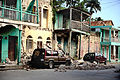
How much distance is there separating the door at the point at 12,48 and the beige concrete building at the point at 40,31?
3.21 ft

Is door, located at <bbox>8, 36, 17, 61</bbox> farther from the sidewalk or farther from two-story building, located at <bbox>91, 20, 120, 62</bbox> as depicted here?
two-story building, located at <bbox>91, 20, 120, 62</bbox>

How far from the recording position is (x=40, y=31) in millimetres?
23797

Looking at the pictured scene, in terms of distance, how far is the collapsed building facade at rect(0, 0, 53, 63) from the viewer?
18.4m

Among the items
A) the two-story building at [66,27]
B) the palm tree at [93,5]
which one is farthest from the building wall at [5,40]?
the palm tree at [93,5]

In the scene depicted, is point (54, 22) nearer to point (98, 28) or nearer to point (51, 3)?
point (51, 3)

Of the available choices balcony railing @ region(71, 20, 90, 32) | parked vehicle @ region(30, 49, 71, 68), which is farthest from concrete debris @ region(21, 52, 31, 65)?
balcony railing @ region(71, 20, 90, 32)

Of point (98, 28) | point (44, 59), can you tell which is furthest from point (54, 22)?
point (98, 28)

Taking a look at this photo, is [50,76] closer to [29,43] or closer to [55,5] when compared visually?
[29,43]

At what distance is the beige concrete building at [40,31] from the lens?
72.0ft

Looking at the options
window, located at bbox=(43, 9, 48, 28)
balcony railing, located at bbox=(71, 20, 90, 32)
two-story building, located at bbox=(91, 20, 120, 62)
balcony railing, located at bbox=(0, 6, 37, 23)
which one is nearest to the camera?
balcony railing, located at bbox=(0, 6, 37, 23)

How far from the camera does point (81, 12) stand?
1040 inches

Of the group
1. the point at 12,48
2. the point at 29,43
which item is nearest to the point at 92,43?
the point at 29,43

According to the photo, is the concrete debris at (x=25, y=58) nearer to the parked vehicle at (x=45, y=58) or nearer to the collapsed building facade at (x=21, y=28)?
the collapsed building facade at (x=21, y=28)

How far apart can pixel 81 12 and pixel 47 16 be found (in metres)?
4.83
